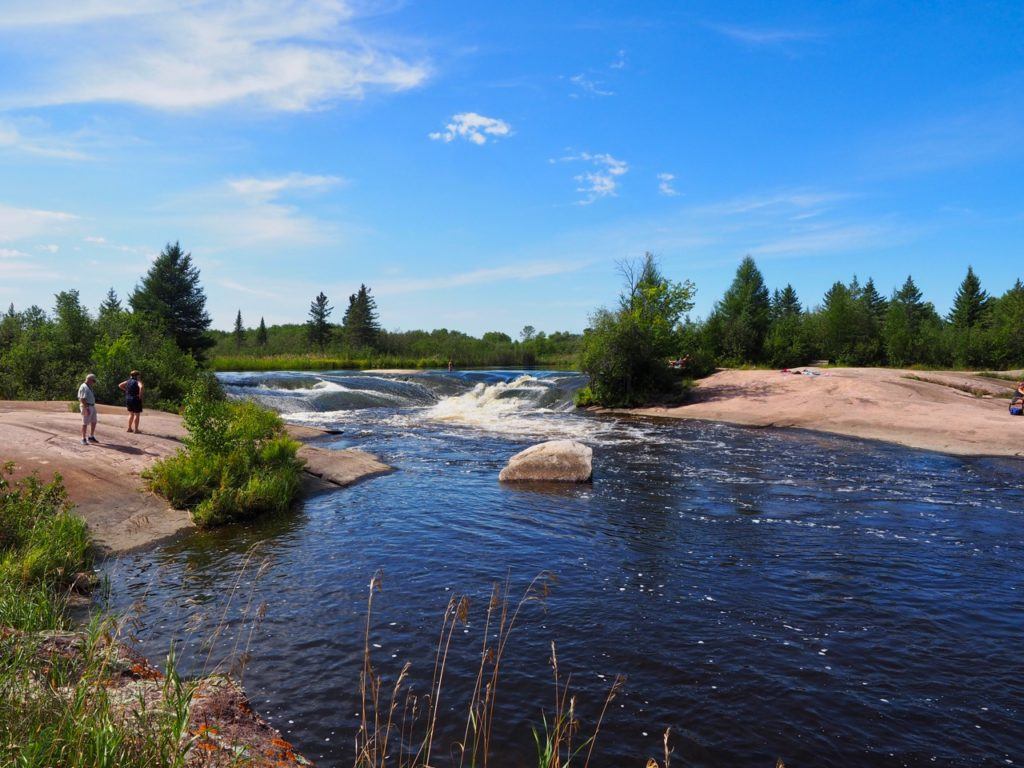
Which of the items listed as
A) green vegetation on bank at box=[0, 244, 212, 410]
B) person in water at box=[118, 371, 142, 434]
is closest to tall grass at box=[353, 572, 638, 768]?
person in water at box=[118, 371, 142, 434]

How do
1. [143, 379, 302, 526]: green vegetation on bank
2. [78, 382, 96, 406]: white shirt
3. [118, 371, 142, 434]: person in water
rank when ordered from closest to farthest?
[143, 379, 302, 526]: green vegetation on bank < [78, 382, 96, 406]: white shirt < [118, 371, 142, 434]: person in water

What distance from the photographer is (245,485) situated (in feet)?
39.4

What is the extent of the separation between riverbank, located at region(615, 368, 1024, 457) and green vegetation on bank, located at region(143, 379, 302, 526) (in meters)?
20.3

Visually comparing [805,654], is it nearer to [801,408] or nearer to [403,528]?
[403,528]

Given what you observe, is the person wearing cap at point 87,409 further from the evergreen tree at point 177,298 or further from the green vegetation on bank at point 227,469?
the evergreen tree at point 177,298

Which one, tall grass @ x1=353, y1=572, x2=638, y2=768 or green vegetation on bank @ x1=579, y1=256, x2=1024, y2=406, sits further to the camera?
green vegetation on bank @ x1=579, y1=256, x2=1024, y2=406

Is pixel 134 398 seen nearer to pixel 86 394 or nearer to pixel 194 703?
pixel 86 394

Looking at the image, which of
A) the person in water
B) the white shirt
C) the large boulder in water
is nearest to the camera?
the white shirt

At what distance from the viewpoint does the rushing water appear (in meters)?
5.39

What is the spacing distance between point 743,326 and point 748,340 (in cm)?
122

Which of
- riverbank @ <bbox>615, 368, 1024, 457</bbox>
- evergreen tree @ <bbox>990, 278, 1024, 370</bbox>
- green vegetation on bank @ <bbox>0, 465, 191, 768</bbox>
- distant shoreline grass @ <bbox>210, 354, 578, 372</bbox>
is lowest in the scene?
green vegetation on bank @ <bbox>0, 465, 191, 768</bbox>

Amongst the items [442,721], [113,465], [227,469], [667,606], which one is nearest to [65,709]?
[442,721]

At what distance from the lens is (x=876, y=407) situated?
25.1 meters

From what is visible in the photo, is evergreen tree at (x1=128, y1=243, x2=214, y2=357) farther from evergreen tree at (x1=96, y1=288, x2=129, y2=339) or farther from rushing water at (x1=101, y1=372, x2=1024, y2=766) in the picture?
rushing water at (x1=101, y1=372, x2=1024, y2=766)
